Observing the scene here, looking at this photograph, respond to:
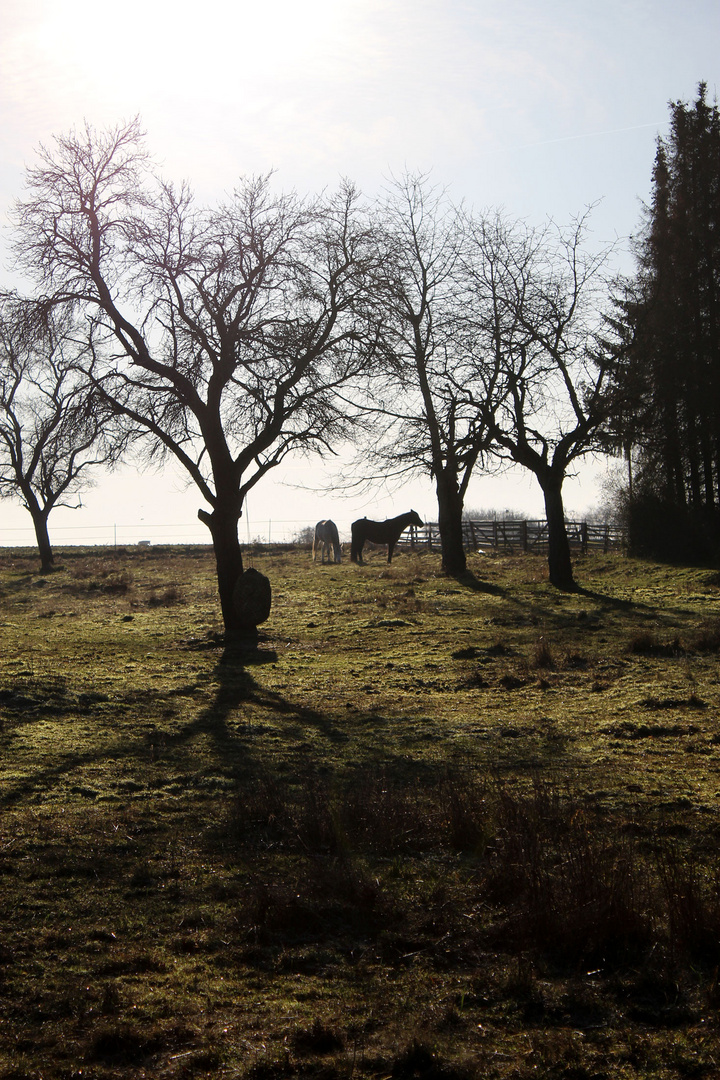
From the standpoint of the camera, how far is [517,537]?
1754 inches

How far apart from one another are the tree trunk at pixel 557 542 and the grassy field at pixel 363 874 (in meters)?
13.2

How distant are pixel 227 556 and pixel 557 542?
1218 centimetres

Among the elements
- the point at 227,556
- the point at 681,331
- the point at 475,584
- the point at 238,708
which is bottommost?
the point at 238,708

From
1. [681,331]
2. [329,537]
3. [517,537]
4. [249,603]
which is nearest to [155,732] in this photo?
[249,603]

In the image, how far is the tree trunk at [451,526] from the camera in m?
30.9

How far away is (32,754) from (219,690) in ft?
15.3

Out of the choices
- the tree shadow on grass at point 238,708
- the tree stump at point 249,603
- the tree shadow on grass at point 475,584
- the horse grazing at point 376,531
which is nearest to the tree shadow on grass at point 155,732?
the tree shadow on grass at point 238,708

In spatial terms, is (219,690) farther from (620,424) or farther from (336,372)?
(620,424)

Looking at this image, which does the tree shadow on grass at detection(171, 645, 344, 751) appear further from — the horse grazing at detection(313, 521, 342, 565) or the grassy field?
the horse grazing at detection(313, 521, 342, 565)

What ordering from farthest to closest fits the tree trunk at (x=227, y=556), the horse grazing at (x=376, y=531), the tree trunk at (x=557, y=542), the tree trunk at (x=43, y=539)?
the tree trunk at (x=43, y=539) → the horse grazing at (x=376, y=531) → the tree trunk at (x=557, y=542) → the tree trunk at (x=227, y=556)

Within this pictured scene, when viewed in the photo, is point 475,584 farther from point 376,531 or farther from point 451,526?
point 376,531

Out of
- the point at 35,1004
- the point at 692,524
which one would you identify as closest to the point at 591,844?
the point at 35,1004

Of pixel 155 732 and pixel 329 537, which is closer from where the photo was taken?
pixel 155 732

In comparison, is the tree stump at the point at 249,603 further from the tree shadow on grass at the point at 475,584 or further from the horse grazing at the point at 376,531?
the horse grazing at the point at 376,531
